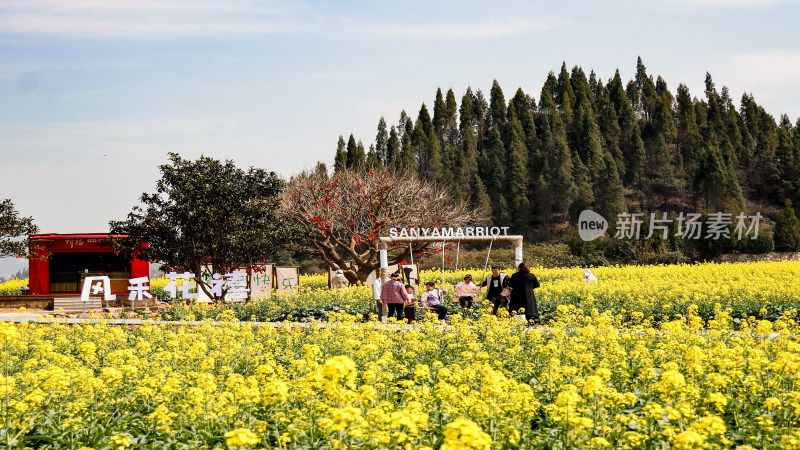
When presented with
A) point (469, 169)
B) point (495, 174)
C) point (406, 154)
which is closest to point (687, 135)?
point (495, 174)

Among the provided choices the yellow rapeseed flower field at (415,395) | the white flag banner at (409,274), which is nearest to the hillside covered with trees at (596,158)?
the white flag banner at (409,274)

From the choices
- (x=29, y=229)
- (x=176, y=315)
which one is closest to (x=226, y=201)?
(x=176, y=315)

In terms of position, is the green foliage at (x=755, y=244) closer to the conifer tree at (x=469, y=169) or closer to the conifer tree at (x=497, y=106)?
the conifer tree at (x=469, y=169)

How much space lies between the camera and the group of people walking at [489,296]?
1295 cm

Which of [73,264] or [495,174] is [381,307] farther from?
[495,174]

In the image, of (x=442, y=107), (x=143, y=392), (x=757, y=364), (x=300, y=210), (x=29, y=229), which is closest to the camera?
(x=143, y=392)

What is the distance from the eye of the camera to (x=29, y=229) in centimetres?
2500

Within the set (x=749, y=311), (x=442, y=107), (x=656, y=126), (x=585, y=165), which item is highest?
(x=442, y=107)

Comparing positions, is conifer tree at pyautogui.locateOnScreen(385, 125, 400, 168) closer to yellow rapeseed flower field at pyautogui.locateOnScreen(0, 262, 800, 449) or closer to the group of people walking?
the group of people walking

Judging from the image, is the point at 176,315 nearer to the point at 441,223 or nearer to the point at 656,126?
the point at 441,223

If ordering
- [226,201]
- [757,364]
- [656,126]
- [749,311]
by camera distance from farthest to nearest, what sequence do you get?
[656,126]
[226,201]
[749,311]
[757,364]

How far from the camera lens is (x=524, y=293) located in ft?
42.4

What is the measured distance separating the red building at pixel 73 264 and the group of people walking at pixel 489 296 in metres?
13.8

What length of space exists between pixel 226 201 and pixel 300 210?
7024 millimetres
